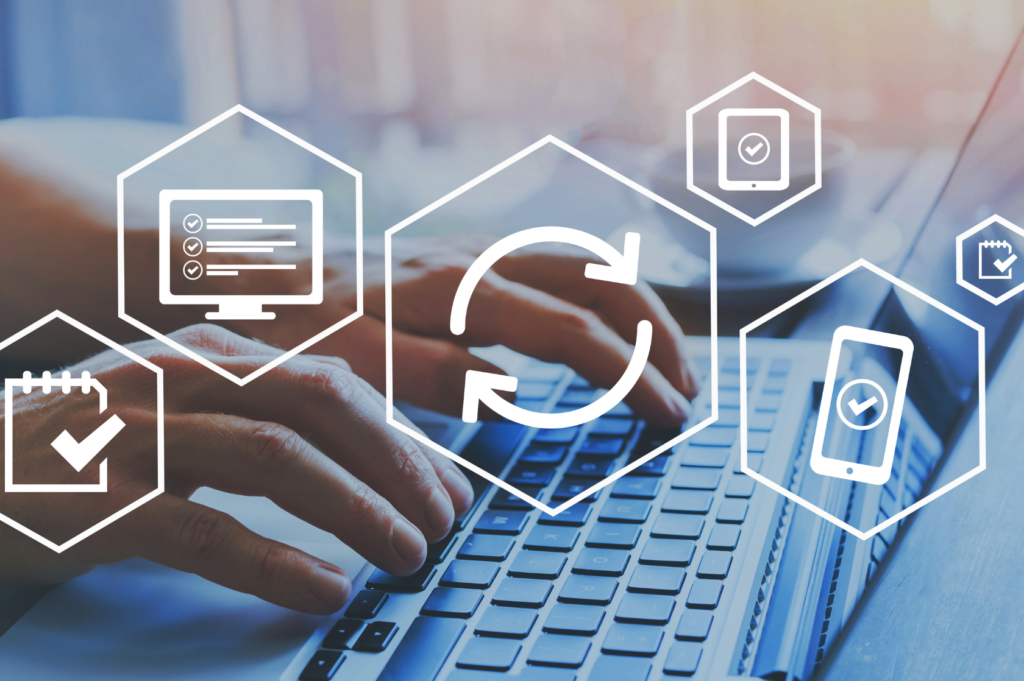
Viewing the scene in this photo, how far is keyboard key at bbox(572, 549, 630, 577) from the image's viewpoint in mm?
294

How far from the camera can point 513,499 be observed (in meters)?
0.35

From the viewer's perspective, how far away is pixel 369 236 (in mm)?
622

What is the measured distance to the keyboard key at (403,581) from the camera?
0.29m

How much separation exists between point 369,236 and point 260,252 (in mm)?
115

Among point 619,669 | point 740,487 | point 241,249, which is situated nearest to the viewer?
point 619,669

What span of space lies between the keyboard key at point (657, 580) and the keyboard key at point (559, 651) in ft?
0.11

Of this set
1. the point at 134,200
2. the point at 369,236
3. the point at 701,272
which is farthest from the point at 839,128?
the point at 134,200

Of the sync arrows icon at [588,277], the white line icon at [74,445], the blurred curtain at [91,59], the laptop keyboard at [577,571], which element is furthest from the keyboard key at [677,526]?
the blurred curtain at [91,59]

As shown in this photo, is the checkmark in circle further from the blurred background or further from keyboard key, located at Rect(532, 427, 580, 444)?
keyboard key, located at Rect(532, 427, 580, 444)

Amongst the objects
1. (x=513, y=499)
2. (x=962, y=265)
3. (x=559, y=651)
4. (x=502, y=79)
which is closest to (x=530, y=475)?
(x=513, y=499)

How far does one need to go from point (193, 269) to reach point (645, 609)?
1.01 ft

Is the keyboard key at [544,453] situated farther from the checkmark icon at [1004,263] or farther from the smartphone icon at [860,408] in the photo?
the checkmark icon at [1004,263]

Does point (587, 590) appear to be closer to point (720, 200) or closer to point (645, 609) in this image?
point (645, 609)

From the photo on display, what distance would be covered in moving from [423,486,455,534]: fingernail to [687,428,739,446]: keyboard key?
0.14 metres
